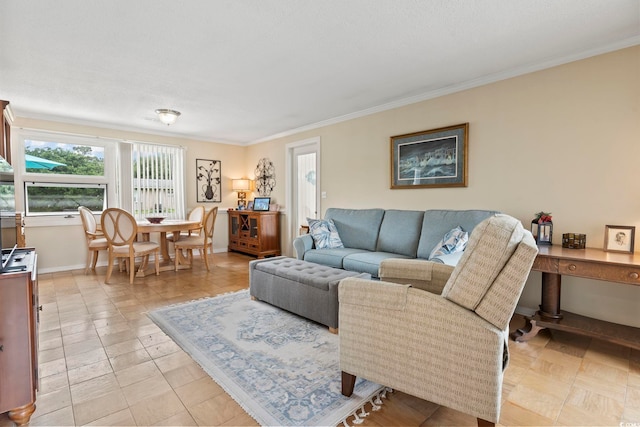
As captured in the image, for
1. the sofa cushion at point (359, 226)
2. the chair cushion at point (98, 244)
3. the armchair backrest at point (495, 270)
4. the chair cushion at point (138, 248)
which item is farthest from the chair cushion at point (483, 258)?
the chair cushion at point (98, 244)

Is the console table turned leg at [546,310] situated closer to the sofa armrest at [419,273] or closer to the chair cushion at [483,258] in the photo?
the sofa armrest at [419,273]

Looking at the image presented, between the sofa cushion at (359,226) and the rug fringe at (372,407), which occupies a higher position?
the sofa cushion at (359,226)

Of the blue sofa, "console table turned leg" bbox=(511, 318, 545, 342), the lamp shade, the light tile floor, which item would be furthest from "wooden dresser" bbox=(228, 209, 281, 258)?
"console table turned leg" bbox=(511, 318, 545, 342)

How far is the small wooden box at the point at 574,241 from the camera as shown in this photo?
2508 millimetres

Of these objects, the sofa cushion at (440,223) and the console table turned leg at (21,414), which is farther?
the sofa cushion at (440,223)

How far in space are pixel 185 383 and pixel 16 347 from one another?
0.84 m

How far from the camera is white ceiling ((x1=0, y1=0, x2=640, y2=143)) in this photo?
2.02 meters

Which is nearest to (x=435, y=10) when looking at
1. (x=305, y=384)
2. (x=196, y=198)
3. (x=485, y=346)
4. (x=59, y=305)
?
(x=485, y=346)

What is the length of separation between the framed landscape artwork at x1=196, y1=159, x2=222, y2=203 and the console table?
18.0ft

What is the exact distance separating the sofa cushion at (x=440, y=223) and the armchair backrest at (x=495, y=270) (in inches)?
69.3

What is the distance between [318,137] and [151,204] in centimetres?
319

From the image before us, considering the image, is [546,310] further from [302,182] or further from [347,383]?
[302,182]

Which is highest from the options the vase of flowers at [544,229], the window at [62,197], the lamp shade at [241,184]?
the lamp shade at [241,184]

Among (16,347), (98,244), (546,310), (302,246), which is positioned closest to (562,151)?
(546,310)
